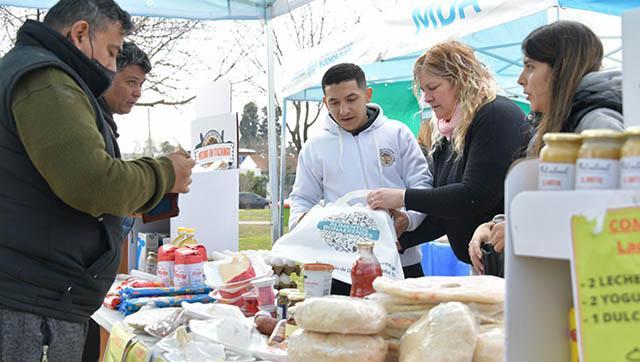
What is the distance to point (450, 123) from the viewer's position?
2451 millimetres

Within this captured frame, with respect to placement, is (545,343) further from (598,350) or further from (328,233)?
(328,233)

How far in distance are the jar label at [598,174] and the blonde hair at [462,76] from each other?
1.54 m

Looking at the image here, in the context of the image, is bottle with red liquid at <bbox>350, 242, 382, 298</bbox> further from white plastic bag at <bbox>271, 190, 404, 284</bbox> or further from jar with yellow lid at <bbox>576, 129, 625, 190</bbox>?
jar with yellow lid at <bbox>576, 129, 625, 190</bbox>

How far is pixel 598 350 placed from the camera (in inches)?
31.1

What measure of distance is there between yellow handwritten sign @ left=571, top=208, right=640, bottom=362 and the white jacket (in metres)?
1.87

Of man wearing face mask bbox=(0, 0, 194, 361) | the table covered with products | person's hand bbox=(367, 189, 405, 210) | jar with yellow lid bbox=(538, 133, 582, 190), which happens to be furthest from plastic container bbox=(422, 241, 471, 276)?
jar with yellow lid bbox=(538, 133, 582, 190)

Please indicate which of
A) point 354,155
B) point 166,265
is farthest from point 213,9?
point 354,155

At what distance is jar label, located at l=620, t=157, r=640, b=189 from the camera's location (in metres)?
0.79

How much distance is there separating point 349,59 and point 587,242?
446cm

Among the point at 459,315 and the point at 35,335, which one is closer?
the point at 459,315

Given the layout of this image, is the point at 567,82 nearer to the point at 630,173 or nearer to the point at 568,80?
the point at 568,80

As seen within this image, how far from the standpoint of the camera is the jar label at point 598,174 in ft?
2.67

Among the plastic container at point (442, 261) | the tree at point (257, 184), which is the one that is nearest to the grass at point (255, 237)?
the plastic container at point (442, 261)

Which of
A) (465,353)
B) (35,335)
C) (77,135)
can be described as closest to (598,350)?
(465,353)
